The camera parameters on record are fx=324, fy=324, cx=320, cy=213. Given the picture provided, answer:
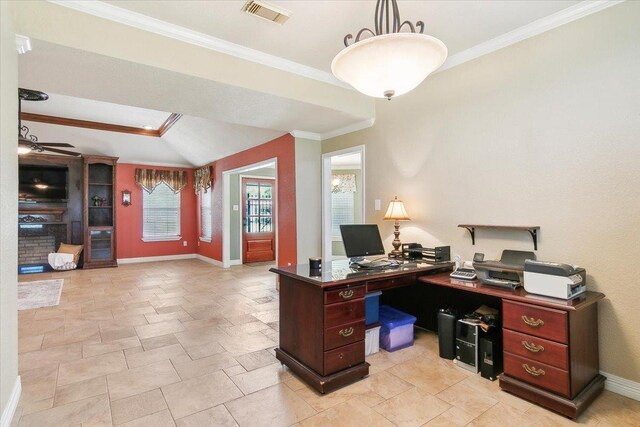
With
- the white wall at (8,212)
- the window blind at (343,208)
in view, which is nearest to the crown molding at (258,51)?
the white wall at (8,212)

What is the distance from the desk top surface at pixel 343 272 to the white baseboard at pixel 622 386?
4.48ft

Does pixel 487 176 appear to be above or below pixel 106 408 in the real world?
above

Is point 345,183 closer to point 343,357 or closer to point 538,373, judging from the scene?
point 343,357

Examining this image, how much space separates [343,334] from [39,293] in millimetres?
5485

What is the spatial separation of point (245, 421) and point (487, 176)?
282 cm

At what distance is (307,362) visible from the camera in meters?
2.49

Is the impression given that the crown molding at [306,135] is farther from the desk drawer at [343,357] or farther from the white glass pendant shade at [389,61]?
the desk drawer at [343,357]

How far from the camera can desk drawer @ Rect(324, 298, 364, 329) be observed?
92.4 inches

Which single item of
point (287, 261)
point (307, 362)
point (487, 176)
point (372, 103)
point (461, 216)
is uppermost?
point (372, 103)

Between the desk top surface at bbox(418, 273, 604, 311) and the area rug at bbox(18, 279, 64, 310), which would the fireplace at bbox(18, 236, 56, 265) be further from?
the desk top surface at bbox(418, 273, 604, 311)

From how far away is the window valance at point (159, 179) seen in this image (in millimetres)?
8250

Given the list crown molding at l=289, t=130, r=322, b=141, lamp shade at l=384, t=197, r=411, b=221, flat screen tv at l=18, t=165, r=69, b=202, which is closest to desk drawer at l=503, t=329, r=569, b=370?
lamp shade at l=384, t=197, r=411, b=221

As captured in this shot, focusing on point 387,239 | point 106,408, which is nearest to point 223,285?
point 387,239

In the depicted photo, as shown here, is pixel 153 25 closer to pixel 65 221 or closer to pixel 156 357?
pixel 156 357
